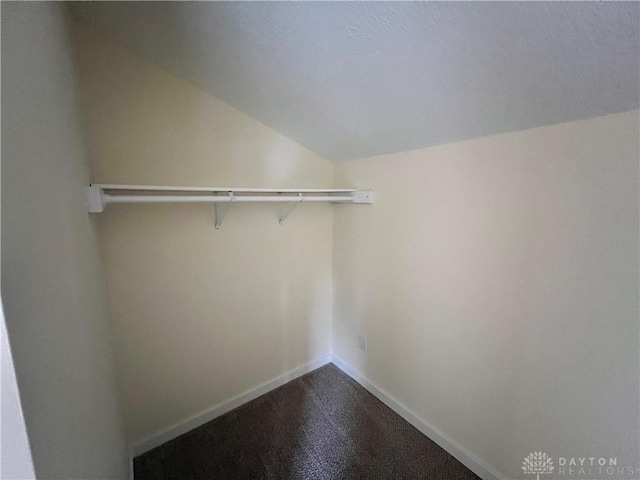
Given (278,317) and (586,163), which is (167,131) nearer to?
(278,317)

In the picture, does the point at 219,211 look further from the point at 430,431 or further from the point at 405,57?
the point at 430,431

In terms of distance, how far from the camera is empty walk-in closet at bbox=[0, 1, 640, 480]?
67cm

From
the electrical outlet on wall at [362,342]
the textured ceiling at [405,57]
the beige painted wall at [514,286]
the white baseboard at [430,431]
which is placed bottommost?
the white baseboard at [430,431]

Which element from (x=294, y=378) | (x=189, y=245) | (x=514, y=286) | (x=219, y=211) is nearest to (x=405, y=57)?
(x=514, y=286)

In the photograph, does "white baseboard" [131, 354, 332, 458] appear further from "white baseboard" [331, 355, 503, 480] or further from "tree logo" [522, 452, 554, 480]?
"tree logo" [522, 452, 554, 480]

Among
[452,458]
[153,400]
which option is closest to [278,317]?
[153,400]

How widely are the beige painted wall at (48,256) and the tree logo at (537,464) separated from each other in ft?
5.45

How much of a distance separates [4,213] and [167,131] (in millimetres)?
1205

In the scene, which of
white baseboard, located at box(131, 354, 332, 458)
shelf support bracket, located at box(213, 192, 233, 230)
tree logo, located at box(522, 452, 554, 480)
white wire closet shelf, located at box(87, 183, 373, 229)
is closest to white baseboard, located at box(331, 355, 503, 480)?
tree logo, located at box(522, 452, 554, 480)

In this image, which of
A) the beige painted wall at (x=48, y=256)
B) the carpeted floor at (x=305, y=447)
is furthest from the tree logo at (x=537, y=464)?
the beige painted wall at (x=48, y=256)

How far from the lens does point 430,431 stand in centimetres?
167

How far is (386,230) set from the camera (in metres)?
1.78

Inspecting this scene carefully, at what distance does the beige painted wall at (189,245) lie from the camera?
1312 millimetres

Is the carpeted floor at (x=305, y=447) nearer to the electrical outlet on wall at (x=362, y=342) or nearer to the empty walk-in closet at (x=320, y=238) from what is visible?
the empty walk-in closet at (x=320, y=238)
